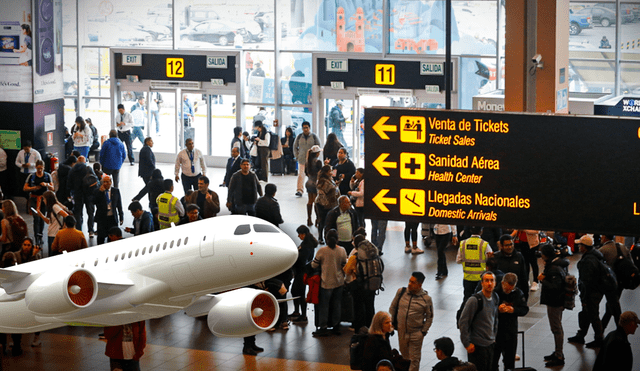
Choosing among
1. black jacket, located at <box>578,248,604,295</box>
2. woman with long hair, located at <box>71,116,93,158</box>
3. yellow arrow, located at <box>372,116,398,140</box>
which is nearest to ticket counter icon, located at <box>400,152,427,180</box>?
yellow arrow, located at <box>372,116,398,140</box>

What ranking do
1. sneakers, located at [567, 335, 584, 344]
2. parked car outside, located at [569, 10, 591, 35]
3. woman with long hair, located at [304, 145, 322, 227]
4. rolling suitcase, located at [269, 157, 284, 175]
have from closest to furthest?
sneakers, located at [567, 335, 584, 344] < woman with long hair, located at [304, 145, 322, 227] < parked car outside, located at [569, 10, 591, 35] < rolling suitcase, located at [269, 157, 284, 175]

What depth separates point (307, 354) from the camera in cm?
1350

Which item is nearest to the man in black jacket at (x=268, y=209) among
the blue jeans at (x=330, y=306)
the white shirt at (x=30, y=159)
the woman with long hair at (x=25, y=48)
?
the blue jeans at (x=330, y=306)

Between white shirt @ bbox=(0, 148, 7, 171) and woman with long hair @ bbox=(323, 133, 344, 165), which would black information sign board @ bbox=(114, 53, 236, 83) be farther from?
woman with long hair @ bbox=(323, 133, 344, 165)

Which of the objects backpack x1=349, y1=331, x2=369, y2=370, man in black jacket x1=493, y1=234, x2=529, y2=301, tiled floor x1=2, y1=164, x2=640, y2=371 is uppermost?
man in black jacket x1=493, y1=234, x2=529, y2=301

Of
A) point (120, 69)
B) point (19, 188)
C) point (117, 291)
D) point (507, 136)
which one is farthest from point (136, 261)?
point (120, 69)

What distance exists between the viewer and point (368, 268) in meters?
13.9

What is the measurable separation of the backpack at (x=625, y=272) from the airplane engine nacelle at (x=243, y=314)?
8.94 m

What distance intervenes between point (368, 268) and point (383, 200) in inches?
209

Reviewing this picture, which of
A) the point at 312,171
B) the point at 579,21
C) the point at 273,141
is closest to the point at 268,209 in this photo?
the point at 312,171

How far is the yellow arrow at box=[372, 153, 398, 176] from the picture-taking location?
342 inches

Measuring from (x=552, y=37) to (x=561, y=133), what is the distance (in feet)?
22.3

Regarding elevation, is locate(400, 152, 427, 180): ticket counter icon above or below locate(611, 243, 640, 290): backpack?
above

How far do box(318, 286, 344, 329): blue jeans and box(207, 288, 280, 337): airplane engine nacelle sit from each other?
7.65 metres
